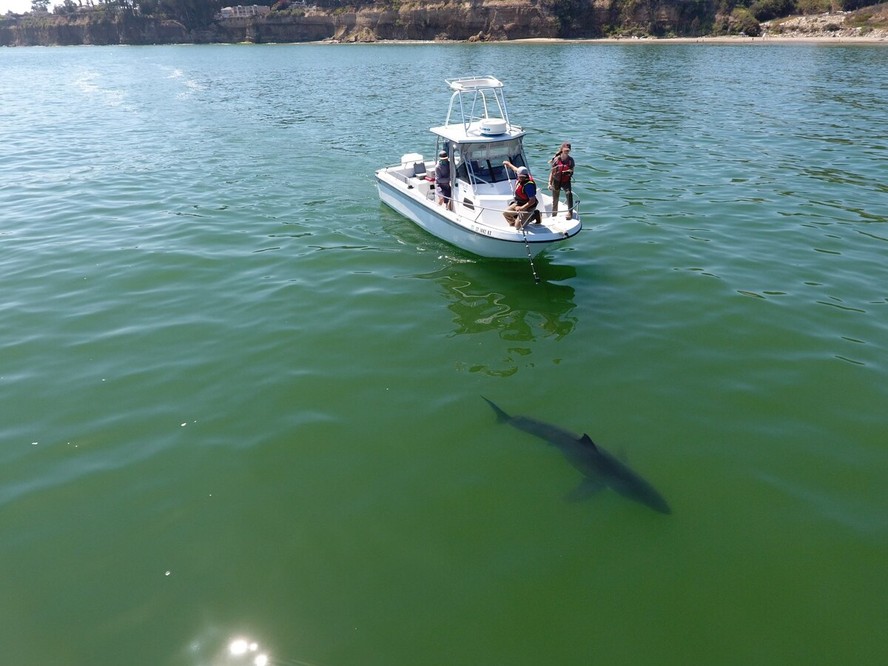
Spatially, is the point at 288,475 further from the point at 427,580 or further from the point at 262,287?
the point at 262,287

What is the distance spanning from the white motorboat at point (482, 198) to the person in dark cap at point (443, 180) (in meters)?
0.17

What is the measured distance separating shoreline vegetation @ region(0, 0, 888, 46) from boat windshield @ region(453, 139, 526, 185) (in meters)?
78.7

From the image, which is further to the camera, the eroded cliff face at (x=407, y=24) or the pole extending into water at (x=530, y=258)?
the eroded cliff face at (x=407, y=24)

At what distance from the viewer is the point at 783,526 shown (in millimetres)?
7074

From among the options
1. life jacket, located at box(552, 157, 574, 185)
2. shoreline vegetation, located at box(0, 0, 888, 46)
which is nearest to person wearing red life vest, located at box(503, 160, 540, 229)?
life jacket, located at box(552, 157, 574, 185)

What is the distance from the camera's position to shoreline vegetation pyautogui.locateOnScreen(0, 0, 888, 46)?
80.5 metres

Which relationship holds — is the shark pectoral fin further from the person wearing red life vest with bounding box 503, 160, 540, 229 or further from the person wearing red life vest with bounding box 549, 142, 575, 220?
the person wearing red life vest with bounding box 549, 142, 575, 220

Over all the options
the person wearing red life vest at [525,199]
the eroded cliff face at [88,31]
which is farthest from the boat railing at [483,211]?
the eroded cliff face at [88,31]

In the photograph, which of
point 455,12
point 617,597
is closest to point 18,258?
point 617,597

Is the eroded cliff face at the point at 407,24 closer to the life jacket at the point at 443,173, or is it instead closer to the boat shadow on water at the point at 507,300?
the life jacket at the point at 443,173

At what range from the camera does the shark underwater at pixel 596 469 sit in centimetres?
740

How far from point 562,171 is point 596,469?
803 centimetres

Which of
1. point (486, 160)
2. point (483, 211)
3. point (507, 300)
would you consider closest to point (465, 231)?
point (483, 211)

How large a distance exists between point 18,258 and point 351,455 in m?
12.3
